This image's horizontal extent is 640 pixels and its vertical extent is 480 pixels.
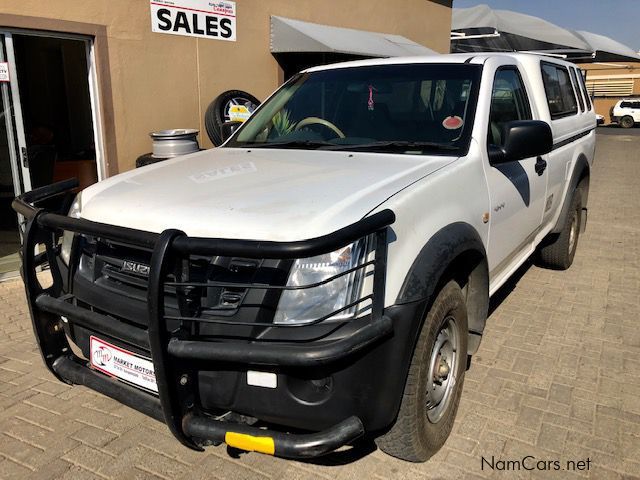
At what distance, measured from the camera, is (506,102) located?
3756 mm

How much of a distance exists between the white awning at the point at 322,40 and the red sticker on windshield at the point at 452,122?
557 centimetres

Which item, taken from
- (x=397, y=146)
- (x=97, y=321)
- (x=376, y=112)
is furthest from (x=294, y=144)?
(x=97, y=321)

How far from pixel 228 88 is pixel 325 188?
608 cm

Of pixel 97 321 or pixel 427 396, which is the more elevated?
pixel 97 321

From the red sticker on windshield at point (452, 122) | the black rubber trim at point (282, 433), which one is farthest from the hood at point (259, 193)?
the black rubber trim at point (282, 433)

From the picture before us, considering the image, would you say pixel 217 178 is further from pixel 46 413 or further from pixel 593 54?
pixel 593 54

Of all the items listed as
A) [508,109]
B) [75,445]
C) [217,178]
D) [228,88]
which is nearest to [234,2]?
[228,88]

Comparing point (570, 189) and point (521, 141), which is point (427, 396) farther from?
point (570, 189)

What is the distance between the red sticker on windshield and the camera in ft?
10.5

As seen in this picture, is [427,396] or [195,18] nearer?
[427,396]

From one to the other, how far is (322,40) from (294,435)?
7.54 m

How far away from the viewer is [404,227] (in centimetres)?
231

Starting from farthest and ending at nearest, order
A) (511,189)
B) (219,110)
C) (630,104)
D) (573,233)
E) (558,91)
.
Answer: (630,104)
(219,110)
(573,233)
(558,91)
(511,189)

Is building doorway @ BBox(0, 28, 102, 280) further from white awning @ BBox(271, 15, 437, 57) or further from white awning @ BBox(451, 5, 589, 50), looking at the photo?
white awning @ BBox(451, 5, 589, 50)
